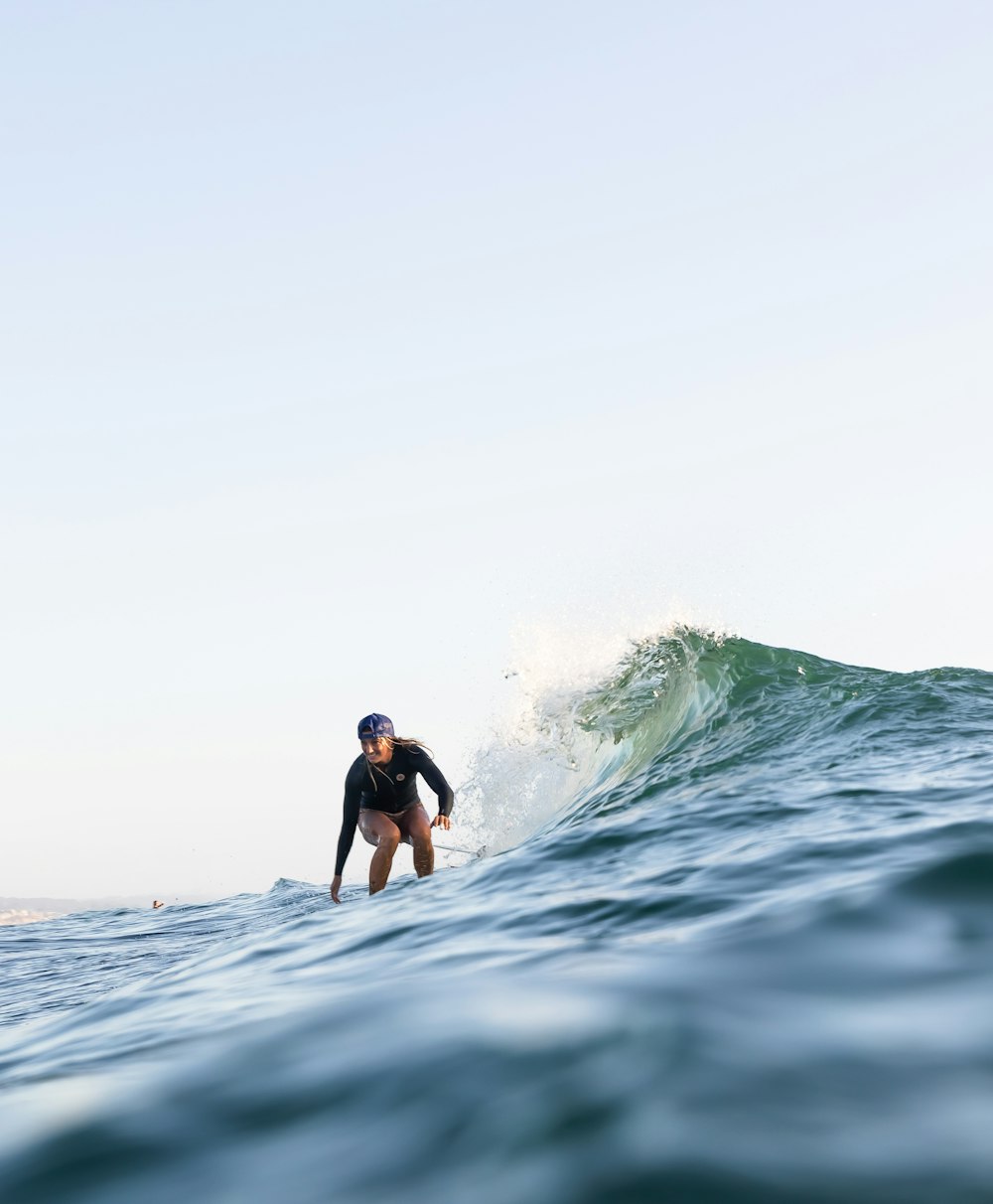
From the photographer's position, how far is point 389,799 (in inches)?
419

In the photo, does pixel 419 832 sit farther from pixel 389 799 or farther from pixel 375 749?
pixel 375 749

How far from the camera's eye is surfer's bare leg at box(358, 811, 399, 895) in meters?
10.2

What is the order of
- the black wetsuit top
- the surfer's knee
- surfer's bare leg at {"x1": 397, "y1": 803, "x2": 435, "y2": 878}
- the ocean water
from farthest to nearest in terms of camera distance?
1. surfer's bare leg at {"x1": 397, "y1": 803, "x2": 435, "y2": 878}
2. the black wetsuit top
3. the surfer's knee
4. the ocean water

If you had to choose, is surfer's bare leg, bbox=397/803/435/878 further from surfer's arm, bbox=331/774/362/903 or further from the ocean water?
the ocean water

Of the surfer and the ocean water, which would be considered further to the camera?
the surfer

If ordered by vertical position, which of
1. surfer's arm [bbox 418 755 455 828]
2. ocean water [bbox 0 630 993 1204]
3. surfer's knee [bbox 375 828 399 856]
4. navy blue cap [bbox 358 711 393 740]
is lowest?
ocean water [bbox 0 630 993 1204]

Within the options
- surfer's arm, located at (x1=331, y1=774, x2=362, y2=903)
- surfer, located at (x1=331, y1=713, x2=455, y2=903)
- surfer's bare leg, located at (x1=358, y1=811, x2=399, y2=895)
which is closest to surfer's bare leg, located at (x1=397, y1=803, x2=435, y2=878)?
surfer, located at (x1=331, y1=713, x2=455, y2=903)

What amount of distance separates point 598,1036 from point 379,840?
7846mm

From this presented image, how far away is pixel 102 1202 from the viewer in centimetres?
229

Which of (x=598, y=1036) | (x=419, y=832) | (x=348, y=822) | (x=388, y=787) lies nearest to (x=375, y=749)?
(x=388, y=787)

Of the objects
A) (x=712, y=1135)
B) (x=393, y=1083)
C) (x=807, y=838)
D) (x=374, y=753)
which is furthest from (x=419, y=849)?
(x=712, y=1135)

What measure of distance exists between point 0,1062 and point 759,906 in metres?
3.29

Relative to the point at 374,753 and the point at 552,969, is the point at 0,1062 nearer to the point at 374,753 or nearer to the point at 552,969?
the point at 552,969

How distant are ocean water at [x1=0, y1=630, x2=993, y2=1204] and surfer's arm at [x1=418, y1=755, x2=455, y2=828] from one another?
Answer: 2783mm
